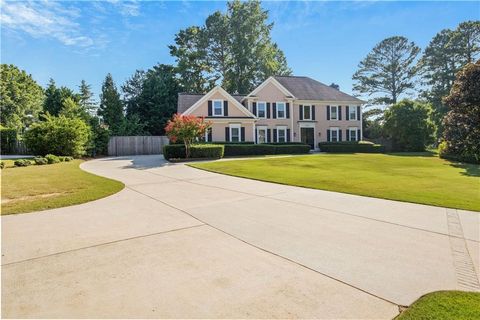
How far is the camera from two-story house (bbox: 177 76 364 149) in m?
27.0

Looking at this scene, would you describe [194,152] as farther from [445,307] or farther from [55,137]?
[445,307]

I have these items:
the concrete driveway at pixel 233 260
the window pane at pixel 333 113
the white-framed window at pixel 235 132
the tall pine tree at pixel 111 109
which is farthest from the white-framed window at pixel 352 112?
the concrete driveway at pixel 233 260

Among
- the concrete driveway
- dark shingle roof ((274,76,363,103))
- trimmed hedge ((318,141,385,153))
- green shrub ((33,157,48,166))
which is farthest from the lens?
dark shingle roof ((274,76,363,103))

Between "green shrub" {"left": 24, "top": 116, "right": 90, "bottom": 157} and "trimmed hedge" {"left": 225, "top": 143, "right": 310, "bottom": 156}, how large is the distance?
11191mm

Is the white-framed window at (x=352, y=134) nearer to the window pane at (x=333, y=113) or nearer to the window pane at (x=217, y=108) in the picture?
the window pane at (x=333, y=113)

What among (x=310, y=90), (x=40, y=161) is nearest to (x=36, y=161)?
(x=40, y=161)

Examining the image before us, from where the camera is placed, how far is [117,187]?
8.70 metres

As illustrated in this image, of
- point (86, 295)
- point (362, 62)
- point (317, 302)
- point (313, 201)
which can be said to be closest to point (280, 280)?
point (317, 302)

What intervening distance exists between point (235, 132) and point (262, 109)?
4494 mm

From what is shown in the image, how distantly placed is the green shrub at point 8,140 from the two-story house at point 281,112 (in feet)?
46.7

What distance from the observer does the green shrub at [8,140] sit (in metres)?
24.6

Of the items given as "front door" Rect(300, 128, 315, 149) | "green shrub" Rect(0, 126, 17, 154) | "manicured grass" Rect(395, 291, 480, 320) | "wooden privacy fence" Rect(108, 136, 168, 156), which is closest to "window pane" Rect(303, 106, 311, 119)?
"front door" Rect(300, 128, 315, 149)

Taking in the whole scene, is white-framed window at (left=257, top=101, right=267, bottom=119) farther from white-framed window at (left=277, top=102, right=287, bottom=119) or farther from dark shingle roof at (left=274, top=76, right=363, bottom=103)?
dark shingle roof at (left=274, top=76, right=363, bottom=103)

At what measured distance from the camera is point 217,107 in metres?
27.0
